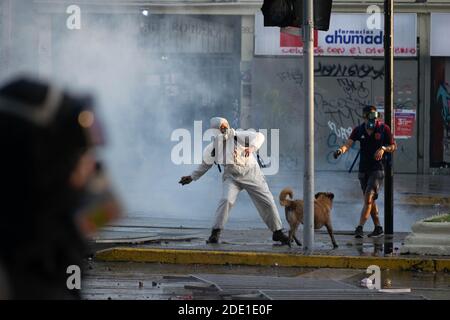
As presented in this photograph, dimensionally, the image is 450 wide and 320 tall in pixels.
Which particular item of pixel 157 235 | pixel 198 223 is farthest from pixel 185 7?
pixel 157 235

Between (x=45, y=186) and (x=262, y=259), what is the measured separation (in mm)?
7061

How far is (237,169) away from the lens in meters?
10.0

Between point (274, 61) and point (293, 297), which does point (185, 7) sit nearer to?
point (274, 61)

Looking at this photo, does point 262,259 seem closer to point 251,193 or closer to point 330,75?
point 251,193

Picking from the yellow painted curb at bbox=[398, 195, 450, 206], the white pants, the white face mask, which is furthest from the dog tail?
the yellow painted curb at bbox=[398, 195, 450, 206]

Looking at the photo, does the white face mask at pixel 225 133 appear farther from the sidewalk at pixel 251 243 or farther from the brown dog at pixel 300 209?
the sidewalk at pixel 251 243

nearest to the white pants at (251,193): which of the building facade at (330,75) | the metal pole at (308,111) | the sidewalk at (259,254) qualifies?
the sidewalk at (259,254)

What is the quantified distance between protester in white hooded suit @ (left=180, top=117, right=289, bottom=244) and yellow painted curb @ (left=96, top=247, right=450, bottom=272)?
2.48 feet

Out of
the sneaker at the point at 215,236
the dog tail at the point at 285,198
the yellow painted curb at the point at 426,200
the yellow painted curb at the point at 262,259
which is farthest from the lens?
the yellow painted curb at the point at 426,200

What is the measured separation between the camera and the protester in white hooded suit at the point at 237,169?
10.0 meters

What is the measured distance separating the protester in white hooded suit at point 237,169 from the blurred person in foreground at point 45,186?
24.5ft

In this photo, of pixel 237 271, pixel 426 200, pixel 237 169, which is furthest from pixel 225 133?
pixel 426 200

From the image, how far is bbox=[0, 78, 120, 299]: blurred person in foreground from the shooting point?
7.57ft

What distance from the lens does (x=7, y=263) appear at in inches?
93.0
